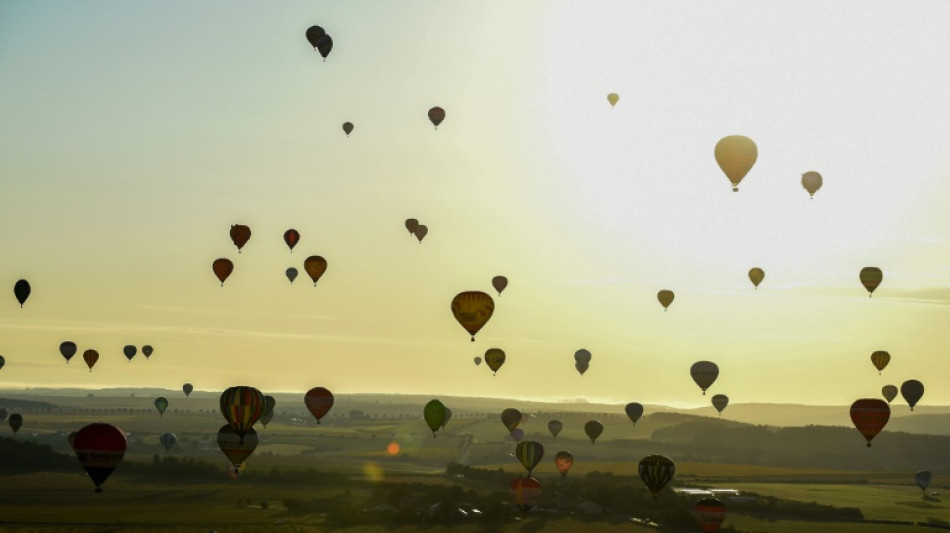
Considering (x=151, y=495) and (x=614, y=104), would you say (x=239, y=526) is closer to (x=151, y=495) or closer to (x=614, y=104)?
(x=151, y=495)

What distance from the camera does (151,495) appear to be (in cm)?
11125

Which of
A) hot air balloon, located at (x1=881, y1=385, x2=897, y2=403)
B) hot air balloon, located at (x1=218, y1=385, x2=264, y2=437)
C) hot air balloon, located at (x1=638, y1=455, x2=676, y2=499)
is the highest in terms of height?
hot air balloon, located at (x1=881, y1=385, x2=897, y2=403)

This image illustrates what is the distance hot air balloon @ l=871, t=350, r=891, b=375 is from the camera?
113750 millimetres

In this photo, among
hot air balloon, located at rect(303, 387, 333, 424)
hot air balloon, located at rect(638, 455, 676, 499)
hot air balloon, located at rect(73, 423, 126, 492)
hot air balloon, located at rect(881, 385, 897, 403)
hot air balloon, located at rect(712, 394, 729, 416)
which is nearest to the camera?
hot air balloon, located at rect(73, 423, 126, 492)

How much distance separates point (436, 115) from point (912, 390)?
56534 millimetres

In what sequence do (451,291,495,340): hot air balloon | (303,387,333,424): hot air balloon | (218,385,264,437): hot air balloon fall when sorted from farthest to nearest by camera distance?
(303,387,333,424): hot air balloon
(451,291,495,340): hot air balloon
(218,385,264,437): hot air balloon

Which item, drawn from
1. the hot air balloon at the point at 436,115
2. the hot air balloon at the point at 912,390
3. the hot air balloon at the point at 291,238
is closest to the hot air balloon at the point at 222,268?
the hot air balloon at the point at 291,238

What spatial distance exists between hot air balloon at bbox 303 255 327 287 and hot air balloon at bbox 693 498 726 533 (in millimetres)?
36462

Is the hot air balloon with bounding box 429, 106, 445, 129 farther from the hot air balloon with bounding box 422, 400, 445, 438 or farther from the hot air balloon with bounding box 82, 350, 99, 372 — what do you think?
the hot air balloon with bounding box 82, 350, 99, 372

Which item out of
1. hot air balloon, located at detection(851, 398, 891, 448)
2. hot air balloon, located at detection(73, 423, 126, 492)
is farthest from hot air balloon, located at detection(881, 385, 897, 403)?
hot air balloon, located at detection(73, 423, 126, 492)

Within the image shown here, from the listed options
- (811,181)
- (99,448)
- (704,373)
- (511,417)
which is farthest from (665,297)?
(99,448)

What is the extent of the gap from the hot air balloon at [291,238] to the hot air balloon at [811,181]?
41871mm

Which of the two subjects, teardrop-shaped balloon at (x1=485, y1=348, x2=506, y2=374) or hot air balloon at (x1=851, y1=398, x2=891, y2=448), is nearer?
hot air balloon at (x1=851, y1=398, x2=891, y2=448)

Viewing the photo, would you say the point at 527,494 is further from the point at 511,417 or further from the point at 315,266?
the point at 511,417
